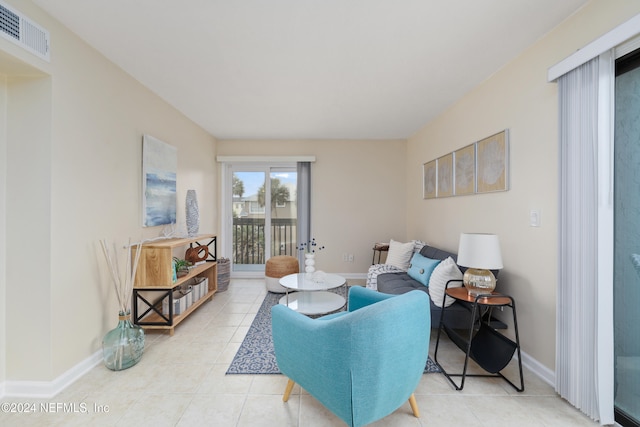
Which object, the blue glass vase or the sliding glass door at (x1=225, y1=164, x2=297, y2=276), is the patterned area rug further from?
the sliding glass door at (x1=225, y1=164, x2=297, y2=276)

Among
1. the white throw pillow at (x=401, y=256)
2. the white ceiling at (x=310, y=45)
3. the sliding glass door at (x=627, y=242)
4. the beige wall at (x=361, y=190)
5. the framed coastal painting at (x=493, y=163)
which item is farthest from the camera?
the beige wall at (x=361, y=190)

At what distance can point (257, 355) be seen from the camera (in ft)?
7.24

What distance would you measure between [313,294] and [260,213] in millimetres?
2126

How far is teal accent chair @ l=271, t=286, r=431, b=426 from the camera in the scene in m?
1.20

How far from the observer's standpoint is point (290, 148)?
4.54 meters

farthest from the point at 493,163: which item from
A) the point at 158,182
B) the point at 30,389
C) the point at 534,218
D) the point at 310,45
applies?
the point at 30,389

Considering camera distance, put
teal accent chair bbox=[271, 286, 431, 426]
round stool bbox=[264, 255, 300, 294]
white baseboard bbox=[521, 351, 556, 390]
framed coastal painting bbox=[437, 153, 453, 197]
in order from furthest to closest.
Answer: round stool bbox=[264, 255, 300, 294]
framed coastal painting bbox=[437, 153, 453, 197]
white baseboard bbox=[521, 351, 556, 390]
teal accent chair bbox=[271, 286, 431, 426]

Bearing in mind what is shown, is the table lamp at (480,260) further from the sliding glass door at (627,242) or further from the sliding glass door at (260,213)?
the sliding glass door at (260,213)

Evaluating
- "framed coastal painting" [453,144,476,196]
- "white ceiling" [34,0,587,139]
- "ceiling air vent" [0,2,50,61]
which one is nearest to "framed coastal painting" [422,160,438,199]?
"framed coastal painting" [453,144,476,196]

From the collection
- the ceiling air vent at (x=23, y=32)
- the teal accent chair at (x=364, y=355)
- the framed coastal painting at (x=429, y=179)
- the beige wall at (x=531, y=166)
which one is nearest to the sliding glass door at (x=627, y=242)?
the beige wall at (x=531, y=166)

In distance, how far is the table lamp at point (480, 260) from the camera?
6.10 ft

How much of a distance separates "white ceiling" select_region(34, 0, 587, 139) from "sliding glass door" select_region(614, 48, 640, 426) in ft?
2.02

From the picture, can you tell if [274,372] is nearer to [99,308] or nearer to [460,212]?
[99,308]

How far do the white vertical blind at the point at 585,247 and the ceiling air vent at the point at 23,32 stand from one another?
3.28 meters
